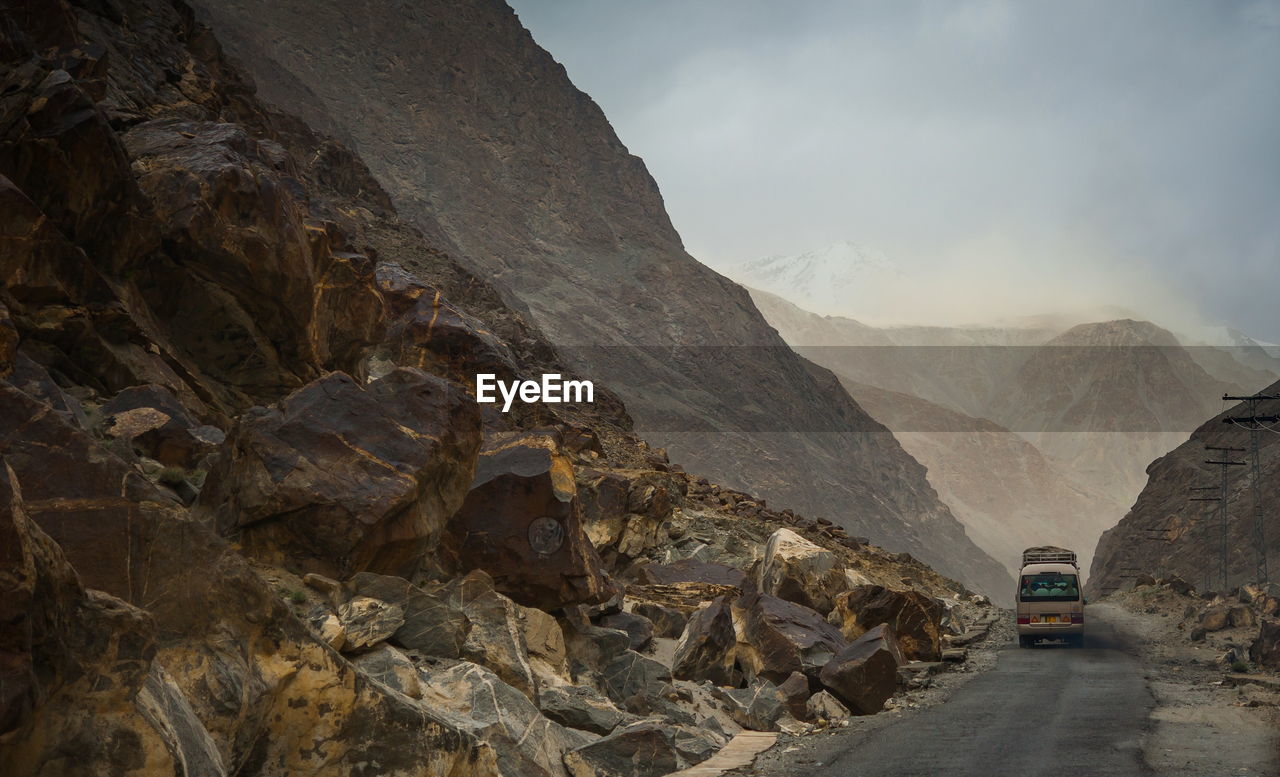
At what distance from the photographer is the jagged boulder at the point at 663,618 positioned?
704 inches

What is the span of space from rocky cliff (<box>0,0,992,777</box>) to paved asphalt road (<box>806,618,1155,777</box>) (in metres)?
1.52

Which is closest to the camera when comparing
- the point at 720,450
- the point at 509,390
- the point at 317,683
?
the point at 317,683

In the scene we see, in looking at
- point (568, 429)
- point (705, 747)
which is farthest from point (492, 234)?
point (705, 747)

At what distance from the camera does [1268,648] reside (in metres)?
20.8

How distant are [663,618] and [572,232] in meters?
88.7

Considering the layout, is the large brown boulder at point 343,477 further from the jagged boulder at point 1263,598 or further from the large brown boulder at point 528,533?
the jagged boulder at point 1263,598

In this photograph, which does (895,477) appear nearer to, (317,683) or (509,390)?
(509,390)

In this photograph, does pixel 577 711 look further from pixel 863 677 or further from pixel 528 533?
pixel 863 677

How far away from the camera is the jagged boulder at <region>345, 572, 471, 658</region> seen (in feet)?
33.2

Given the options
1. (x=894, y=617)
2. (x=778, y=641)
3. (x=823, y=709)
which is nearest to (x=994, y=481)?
(x=894, y=617)

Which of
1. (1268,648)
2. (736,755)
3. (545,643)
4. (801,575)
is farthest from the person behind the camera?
(801,575)

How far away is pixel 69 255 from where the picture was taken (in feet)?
46.4

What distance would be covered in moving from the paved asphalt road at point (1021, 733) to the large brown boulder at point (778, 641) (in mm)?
1961

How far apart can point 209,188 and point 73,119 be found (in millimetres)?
3194
